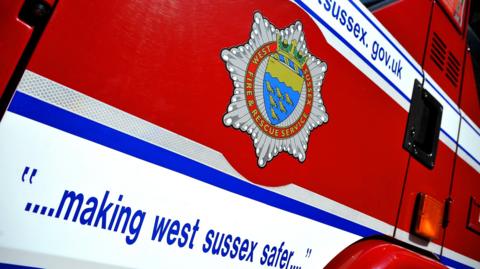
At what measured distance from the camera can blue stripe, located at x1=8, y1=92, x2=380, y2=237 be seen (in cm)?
73

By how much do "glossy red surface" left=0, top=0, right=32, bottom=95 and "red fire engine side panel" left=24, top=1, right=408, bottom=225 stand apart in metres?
0.03

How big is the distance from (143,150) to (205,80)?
22 cm

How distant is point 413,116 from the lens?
1.65 meters

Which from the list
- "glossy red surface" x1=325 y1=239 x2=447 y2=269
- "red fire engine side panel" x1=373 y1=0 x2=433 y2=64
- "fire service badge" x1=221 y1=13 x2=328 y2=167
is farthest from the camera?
"red fire engine side panel" x1=373 y1=0 x2=433 y2=64

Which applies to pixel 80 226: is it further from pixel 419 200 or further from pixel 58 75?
pixel 419 200

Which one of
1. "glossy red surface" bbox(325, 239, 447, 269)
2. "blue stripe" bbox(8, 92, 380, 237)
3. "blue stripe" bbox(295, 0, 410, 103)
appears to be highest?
"blue stripe" bbox(295, 0, 410, 103)

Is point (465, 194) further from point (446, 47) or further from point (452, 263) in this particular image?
point (446, 47)

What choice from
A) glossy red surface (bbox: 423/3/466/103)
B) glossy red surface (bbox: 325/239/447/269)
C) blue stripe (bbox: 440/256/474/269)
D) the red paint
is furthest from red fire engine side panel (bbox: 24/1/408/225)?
blue stripe (bbox: 440/256/474/269)

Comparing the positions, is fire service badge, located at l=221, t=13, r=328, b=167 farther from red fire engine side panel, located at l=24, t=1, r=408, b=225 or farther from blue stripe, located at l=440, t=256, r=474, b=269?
blue stripe, located at l=440, t=256, r=474, b=269

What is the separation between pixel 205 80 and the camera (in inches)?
38.4

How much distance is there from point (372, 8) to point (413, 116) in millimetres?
444

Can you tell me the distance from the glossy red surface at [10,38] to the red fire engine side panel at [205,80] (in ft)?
0.10

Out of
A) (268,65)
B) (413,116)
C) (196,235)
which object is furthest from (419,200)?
(196,235)

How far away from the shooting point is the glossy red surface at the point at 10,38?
0.70m
